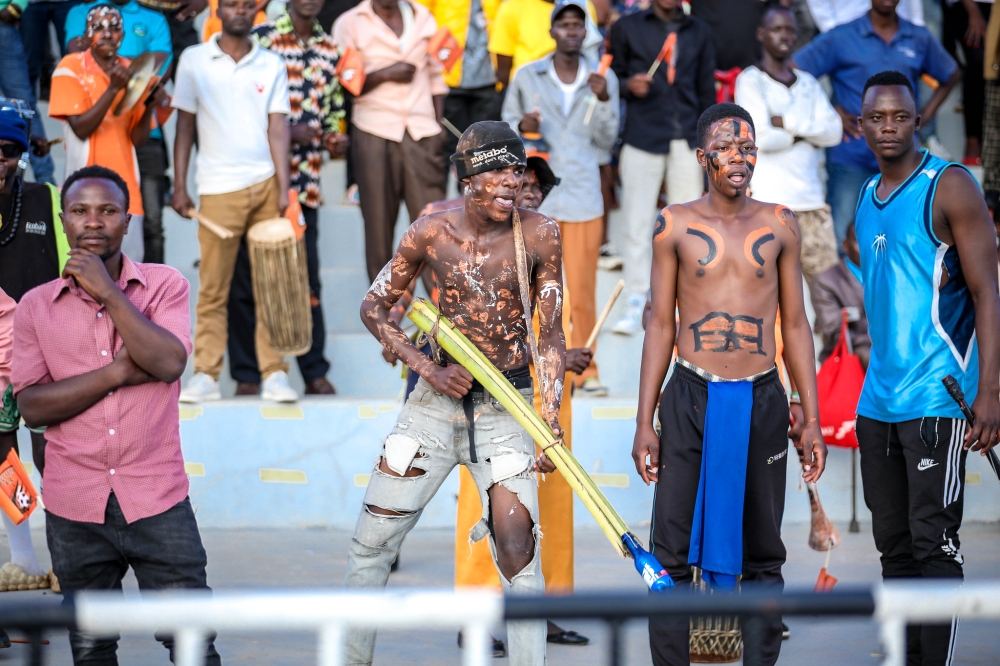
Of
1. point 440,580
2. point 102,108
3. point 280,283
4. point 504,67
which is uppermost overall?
point 504,67

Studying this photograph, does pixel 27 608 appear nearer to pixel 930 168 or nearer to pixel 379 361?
pixel 930 168

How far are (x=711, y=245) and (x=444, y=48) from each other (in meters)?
4.64

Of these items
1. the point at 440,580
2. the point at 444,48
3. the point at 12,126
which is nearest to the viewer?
the point at 12,126

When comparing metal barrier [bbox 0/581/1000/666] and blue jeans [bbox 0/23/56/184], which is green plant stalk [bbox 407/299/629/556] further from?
blue jeans [bbox 0/23/56/184]

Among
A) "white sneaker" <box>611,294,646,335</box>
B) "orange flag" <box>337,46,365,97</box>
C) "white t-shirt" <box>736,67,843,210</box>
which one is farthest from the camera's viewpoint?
"white sneaker" <box>611,294,646,335</box>

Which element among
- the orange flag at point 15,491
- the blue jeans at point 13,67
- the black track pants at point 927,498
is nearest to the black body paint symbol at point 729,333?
the black track pants at point 927,498

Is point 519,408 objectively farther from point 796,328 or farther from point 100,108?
point 100,108

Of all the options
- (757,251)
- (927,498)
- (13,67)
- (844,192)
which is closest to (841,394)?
(844,192)

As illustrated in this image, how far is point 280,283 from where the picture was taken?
7641mm

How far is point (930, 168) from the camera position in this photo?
454 cm

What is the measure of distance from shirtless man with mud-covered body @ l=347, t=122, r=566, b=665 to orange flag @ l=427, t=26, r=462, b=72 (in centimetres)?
425

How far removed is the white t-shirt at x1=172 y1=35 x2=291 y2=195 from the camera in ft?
25.0

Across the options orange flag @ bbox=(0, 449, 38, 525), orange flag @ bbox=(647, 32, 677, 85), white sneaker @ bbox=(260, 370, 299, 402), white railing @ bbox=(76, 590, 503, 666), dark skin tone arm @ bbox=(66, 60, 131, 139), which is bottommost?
white sneaker @ bbox=(260, 370, 299, 402)

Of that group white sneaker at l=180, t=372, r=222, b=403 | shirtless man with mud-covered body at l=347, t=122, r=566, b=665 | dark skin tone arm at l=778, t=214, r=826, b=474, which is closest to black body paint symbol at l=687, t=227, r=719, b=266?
dark skin tone arm at l=778, t=214, r=826, b=474
